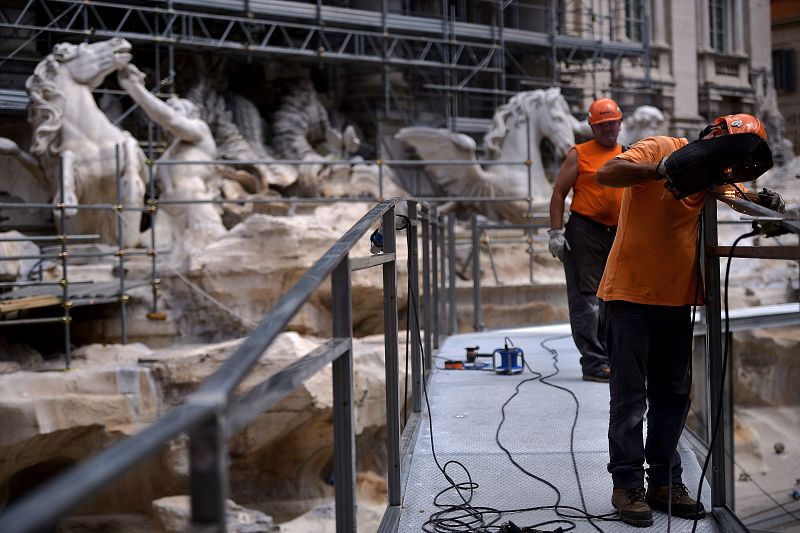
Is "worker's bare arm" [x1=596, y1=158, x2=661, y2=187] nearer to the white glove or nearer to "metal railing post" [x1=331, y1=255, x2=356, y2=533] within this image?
"metal railing post" [x1=331, y1=255, x2=356, y2=533]

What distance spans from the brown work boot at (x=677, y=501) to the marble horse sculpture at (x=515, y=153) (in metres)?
11.6

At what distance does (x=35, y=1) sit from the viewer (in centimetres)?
1722

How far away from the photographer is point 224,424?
120 centimetres

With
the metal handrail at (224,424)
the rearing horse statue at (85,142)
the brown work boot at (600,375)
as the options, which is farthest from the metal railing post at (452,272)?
the metal handrail at (224,424)

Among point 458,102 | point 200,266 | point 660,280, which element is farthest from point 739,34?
point 660,280

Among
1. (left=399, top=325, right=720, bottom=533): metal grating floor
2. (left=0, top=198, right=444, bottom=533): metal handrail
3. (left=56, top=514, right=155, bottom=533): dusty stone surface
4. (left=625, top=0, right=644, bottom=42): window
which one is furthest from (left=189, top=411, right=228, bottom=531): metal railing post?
(left=625, top=0, right=644, bottom=42): window

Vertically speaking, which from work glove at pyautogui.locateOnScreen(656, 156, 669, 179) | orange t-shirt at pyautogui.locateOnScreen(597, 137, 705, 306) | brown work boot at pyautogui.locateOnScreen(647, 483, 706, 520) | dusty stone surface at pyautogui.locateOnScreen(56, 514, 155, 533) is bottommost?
dusty stone surface at pyautogui.locateOnScreen(56, 514, 155, 533)

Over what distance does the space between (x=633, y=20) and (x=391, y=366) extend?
24804 mm

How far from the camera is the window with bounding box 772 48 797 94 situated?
3183 centimetres

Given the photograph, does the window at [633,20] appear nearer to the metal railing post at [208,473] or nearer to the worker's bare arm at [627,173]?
the worker's bare arm at [627,173]

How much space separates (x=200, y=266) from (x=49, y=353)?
6.05ft

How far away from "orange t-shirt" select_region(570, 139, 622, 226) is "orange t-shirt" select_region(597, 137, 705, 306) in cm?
189

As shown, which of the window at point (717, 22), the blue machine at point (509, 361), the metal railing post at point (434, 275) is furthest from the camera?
the window at point (717, 22)

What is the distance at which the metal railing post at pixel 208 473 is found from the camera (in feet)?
3.76
